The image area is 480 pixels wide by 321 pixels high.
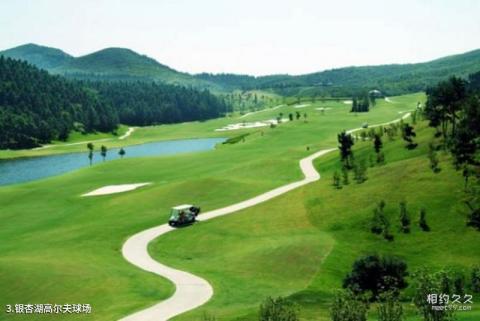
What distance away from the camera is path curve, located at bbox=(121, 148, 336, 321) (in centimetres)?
3709

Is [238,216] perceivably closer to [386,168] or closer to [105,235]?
[105,235]

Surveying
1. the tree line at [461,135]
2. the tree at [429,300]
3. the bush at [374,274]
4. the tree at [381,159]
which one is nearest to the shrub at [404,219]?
the tree line at [461,135]

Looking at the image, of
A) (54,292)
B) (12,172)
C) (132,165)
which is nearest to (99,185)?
(132,165)

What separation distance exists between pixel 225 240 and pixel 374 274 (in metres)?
18.6

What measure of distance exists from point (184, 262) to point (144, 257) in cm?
450

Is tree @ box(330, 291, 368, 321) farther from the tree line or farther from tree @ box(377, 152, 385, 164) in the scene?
tree @ box(377, 152, 385, 164)

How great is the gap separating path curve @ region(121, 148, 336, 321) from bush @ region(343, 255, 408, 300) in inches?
425

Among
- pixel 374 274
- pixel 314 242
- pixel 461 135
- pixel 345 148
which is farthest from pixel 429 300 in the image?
pixel 345 148

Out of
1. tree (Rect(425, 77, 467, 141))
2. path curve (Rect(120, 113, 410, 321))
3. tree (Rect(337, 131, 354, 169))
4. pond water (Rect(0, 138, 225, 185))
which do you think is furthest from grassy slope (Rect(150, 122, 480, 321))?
pond water (Rect(0, 138, 225, 185))

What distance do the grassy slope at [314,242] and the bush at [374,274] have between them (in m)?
1.61

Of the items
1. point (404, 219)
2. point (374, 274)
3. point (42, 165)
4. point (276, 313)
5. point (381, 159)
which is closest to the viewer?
point (276, 313)

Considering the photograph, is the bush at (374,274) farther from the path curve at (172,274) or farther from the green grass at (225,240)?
the path curve at (172,274)

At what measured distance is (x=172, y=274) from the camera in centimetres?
4712

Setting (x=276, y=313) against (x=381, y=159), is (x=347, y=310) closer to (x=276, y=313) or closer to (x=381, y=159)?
(x=276, y=313)
